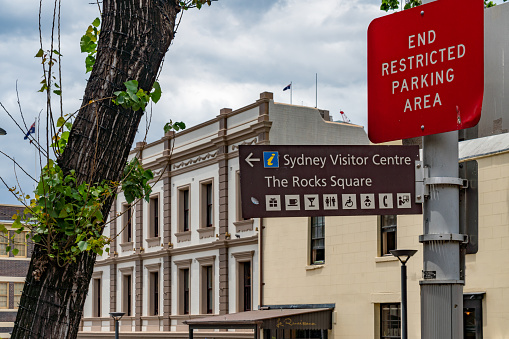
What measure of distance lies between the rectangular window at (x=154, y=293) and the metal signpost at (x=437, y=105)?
107 feet

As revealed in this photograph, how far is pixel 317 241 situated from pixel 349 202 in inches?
835

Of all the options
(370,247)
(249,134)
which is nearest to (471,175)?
(370,247)

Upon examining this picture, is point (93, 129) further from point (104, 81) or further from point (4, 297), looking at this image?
point (4, 297)

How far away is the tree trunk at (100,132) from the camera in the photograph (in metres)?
4.42

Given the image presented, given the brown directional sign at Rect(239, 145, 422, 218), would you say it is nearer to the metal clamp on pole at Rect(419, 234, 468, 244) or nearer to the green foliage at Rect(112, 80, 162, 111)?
the metal clamp on pole at Rect(419, 234, 468, 244)

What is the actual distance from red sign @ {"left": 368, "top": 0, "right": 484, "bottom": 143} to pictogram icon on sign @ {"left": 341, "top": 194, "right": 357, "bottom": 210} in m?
0.45

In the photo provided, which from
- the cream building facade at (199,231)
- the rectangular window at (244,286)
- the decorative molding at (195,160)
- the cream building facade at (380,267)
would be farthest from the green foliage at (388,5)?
the decorative molding at (195,160)

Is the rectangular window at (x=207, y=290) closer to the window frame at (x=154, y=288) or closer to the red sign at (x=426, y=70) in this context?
the window frame at (x=154, y=288)

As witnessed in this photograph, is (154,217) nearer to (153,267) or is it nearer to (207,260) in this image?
(153,267)

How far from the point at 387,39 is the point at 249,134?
2567 cm

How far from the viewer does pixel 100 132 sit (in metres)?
4.59

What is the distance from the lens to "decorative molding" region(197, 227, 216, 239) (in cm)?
3288

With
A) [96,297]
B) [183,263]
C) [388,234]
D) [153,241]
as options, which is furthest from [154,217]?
[388,234]

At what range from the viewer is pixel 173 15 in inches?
188
